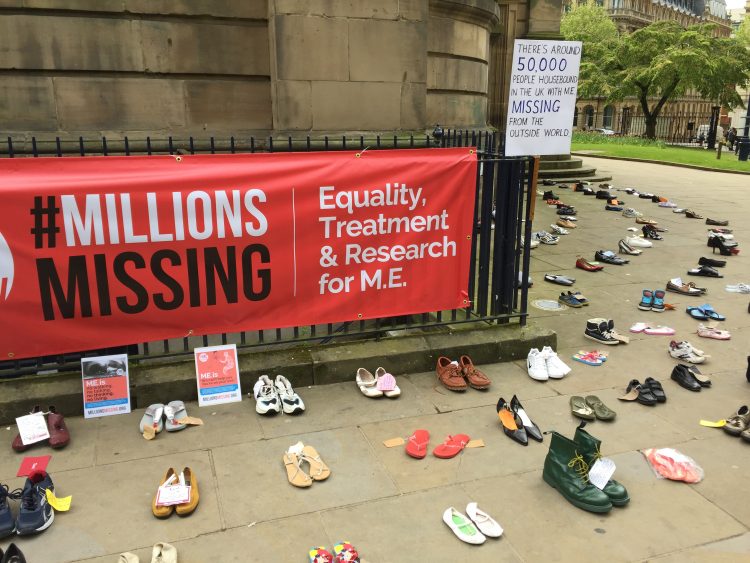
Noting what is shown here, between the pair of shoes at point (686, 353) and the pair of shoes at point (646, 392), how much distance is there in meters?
0.87

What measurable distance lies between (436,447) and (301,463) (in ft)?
3.13

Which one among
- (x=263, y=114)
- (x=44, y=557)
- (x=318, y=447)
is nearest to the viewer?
(x=44, y=557)

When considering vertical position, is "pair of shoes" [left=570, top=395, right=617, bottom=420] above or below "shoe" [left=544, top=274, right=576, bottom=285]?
above

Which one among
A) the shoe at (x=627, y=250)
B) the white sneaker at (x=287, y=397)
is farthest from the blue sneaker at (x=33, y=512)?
the shoe at (x=627, y=250)

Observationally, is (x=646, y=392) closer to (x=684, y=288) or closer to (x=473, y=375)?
(x=473, y=375)

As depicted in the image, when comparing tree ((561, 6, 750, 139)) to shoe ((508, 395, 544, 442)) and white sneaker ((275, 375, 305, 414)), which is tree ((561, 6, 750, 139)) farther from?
white sneaker ((275, 375, 305, 414))

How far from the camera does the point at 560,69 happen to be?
5.46 m

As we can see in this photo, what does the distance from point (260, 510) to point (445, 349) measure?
8.13ft

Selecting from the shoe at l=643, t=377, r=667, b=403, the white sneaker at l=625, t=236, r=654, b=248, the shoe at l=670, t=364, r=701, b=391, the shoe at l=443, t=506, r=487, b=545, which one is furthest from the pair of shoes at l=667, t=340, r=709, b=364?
the white sneaker at l=625, t=236, r=654, b=248

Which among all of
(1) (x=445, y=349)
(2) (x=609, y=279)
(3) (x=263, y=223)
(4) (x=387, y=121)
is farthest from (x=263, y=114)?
(2) (x=609, y=279)

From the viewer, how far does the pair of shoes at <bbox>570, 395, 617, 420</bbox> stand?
480cm

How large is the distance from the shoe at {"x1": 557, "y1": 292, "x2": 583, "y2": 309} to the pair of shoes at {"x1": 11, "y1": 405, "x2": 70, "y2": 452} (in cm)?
572

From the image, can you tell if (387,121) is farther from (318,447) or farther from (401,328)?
(318,447)

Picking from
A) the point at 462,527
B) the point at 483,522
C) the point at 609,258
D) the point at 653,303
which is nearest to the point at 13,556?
the point at 462,527
